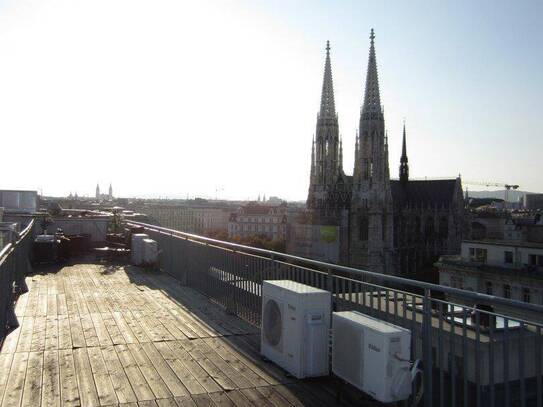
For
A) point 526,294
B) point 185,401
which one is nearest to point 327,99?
point 526,294

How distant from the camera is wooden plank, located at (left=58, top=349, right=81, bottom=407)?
4309mm

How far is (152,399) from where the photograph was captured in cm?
439

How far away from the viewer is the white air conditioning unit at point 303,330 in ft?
16.1

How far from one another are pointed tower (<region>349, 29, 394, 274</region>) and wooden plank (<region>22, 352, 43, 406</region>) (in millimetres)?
67321

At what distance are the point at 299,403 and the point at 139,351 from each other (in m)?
2.17

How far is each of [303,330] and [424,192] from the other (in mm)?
80304

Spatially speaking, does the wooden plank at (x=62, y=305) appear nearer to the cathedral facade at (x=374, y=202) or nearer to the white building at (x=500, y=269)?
the white building at (x=500, y=269)

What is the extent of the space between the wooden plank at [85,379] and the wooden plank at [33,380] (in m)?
0.35

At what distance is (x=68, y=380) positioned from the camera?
477 centimetres

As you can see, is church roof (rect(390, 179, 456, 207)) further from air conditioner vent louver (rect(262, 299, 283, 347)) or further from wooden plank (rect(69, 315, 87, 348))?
air conditioner vent louver (rect(262, 299, 283, 347))

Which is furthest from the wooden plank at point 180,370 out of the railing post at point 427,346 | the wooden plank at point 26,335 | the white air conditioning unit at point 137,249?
the white air conditioning unit at point 137,249

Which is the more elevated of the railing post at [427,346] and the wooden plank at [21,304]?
the railing post at [427,346]

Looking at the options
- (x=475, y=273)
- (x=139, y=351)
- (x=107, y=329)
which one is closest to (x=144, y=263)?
(x=107, y=329)

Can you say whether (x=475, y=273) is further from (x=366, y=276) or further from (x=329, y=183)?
(x=329, y=183)
